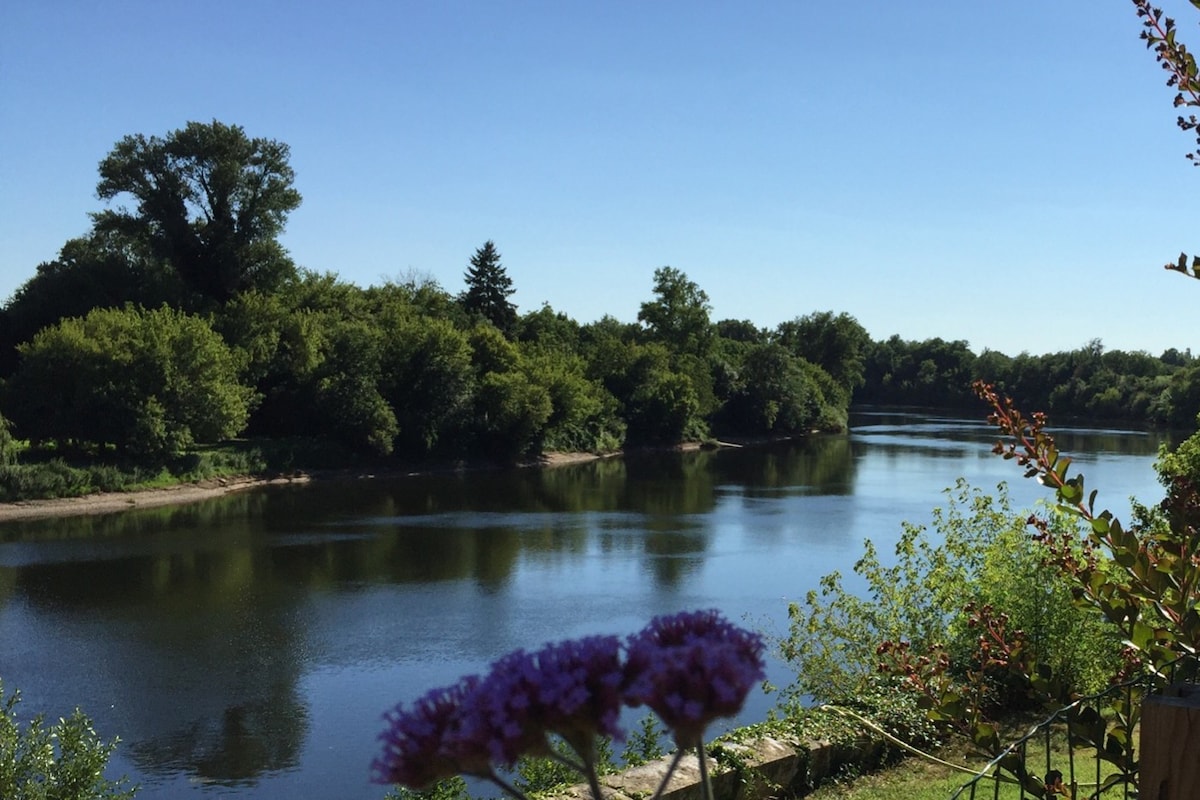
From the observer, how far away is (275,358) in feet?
141

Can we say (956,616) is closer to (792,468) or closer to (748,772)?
(748,772)

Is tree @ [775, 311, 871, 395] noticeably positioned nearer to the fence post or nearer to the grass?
the grass

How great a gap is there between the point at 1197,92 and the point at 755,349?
68461 mm

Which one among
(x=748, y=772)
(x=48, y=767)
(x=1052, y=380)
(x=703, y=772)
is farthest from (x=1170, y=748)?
(x=1052, y=380)

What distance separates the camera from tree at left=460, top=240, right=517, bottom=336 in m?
61.2

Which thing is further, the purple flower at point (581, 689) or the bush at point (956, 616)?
the bush at point (956, 616)

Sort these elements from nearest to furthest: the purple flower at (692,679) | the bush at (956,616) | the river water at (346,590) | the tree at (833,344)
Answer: the purple flower at (692,679) → the bush at (956,616) → the river water at (346,590) → the tree at (833,344)

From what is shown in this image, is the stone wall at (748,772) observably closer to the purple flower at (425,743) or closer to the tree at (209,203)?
the purple flower at (425,743)

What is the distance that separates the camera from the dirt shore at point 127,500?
96.0ft

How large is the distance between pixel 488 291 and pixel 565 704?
6098cm

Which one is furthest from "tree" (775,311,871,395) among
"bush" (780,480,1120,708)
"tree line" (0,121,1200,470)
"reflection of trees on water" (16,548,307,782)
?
"bush" (780,480,1120,708)

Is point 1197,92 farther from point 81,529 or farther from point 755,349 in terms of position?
point 755,349

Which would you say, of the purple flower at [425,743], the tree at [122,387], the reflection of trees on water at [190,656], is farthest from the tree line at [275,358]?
the purple flower at [425,743]

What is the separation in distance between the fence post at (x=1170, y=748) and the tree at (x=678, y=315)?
71861 millimetres
